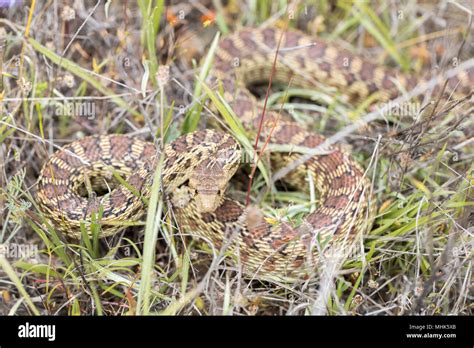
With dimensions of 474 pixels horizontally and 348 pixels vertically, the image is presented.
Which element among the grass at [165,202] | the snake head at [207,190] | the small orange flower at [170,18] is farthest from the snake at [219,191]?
the small orange flower at [170,18]

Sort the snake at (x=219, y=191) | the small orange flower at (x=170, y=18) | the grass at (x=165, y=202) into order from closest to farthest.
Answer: the grass at (x=165, y=202), the snake at (x=219, y=191), the small orange flower at (x=170, y=18)

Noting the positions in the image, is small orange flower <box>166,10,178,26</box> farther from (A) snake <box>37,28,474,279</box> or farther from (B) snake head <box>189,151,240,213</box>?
(B) snake head <box>189,151,240,213</box>

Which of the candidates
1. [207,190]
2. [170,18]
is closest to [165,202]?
[207,190]

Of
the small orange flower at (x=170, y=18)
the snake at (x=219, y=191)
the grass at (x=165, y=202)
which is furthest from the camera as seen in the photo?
the small orange flower at (x=170, y=18)

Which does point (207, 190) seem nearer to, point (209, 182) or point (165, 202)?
point (209, 182)

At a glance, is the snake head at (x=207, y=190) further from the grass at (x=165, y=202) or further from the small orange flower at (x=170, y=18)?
the small orange flower at (x=170, y=18)

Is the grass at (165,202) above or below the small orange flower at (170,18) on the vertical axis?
below

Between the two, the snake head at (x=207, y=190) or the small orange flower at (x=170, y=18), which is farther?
the small orange flower at (x=170, y=18)
